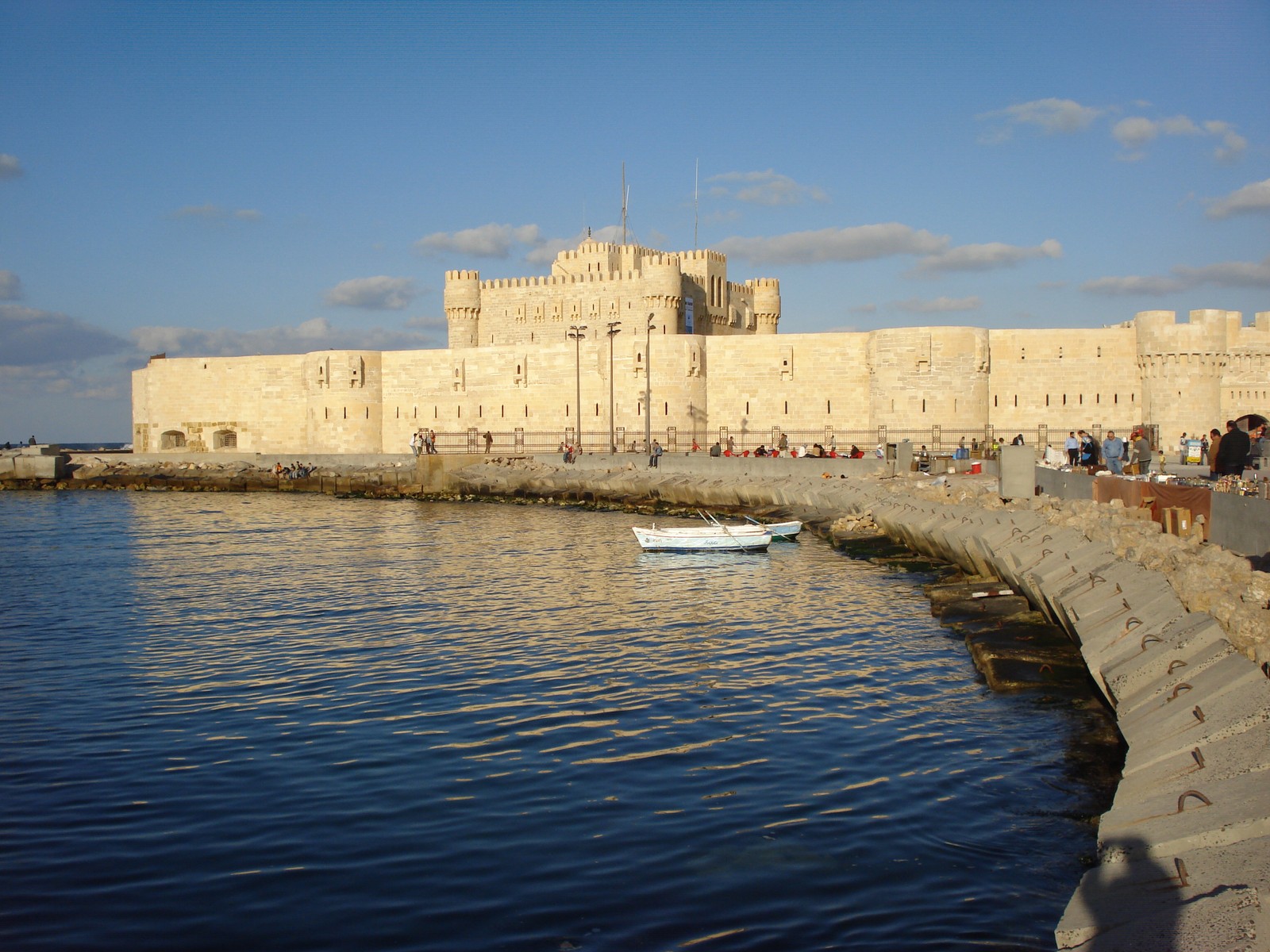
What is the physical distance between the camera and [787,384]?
4350 cm

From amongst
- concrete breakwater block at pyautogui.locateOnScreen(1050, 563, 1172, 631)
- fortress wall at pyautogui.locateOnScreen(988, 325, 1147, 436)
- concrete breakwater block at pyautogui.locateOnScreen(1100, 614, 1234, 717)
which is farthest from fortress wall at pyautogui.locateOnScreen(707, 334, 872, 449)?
concrete breakwater block at pyautogui.locateOnScreen(1100, 614, 1234, 717)

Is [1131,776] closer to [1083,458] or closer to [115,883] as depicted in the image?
[115,883]

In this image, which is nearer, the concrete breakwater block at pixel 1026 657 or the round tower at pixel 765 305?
the concrete breakwater block at pixel 1026 657

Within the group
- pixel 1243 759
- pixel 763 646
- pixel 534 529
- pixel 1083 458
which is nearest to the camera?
pixel 1243 759

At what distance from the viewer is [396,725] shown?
32.3 feet

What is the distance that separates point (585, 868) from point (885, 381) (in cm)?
3577

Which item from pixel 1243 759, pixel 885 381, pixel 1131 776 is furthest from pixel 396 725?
pixel 885 381

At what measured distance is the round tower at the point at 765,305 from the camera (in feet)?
199

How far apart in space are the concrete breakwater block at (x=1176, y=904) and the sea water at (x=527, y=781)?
864 millimetres

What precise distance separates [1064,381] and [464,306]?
30342 mm

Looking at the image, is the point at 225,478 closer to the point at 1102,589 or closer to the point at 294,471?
the point at 294,471

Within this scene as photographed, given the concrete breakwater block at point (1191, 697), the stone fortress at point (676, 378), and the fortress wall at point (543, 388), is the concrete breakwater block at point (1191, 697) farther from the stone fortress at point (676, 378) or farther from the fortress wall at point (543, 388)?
the fortress wall at point (543, 388)

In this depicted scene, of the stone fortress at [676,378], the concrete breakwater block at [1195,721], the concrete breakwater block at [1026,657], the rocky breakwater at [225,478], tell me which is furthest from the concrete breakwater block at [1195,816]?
the rocky breakwater at [225,478]

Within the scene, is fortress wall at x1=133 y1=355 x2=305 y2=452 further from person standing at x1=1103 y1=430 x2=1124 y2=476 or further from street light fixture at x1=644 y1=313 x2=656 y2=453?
person standing at x1=1103 y1=430 x2=1124 y2=476
